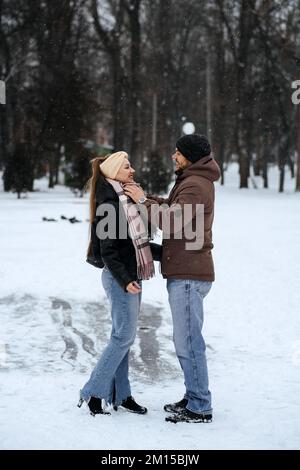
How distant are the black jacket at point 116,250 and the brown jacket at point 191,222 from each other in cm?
21

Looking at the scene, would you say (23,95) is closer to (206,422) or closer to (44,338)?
(44,338)

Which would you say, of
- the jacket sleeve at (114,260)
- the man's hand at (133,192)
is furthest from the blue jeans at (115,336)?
the man's hand at (133,192)

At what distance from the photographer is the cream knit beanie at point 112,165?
14.8ft

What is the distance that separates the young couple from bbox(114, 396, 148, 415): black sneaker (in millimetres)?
177

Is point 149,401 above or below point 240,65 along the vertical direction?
below

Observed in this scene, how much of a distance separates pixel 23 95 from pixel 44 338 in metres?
32.9

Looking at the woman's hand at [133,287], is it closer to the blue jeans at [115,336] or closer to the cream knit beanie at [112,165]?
the blue jeans at [115,336]

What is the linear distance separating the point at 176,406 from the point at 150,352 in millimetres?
1694

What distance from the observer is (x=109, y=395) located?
4715 mm

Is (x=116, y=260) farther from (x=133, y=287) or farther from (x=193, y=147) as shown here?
(x=193, y=147)

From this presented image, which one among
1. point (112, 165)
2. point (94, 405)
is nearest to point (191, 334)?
point (94, 405)

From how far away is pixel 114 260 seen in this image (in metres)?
4.43
